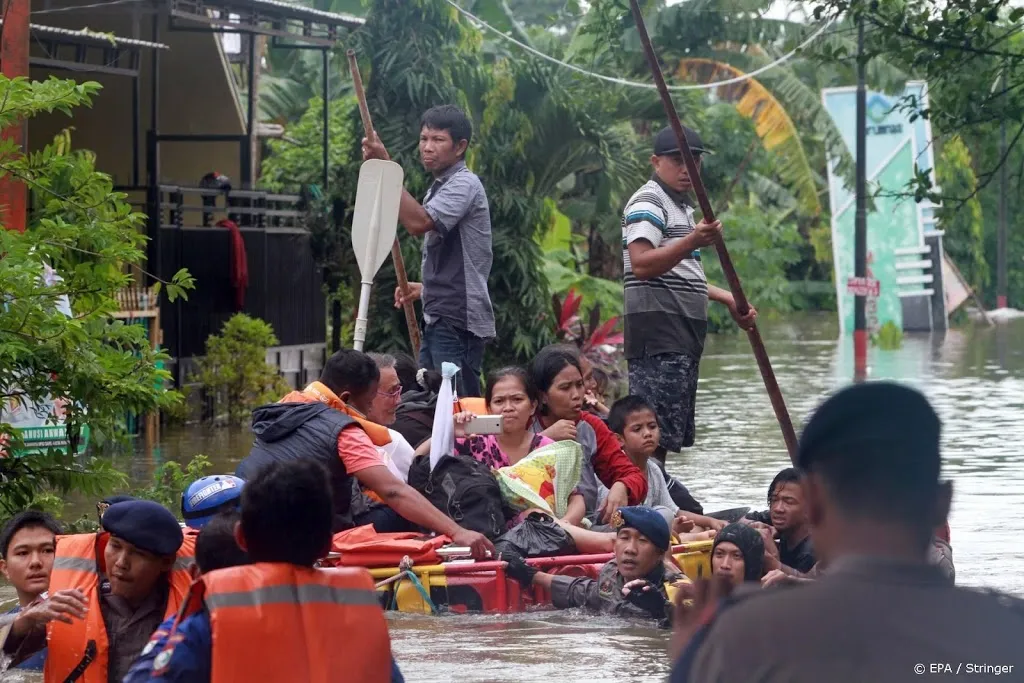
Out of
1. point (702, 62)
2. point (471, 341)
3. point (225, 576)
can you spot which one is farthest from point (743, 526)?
point (702, 62)

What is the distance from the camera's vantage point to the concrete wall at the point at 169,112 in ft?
55.1

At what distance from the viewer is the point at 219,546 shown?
13.2 feet

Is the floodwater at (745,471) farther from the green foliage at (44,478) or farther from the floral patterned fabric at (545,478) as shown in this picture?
the green foliage at (44,478)

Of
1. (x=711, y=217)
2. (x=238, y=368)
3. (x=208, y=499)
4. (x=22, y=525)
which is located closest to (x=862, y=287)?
(x=238, y=368)

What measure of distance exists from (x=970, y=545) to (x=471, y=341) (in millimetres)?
2780

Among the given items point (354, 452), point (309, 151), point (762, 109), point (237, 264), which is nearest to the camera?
point (354, 452)

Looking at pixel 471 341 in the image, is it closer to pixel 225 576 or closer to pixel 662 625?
pixel 662 625

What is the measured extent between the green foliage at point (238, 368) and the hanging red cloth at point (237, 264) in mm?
461

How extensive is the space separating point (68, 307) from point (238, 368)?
22.9ft

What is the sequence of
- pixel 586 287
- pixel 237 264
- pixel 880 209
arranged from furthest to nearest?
pixel 880 209, pixel 586 287, pixel 237 264

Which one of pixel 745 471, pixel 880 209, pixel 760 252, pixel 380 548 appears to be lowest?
pixel 745 471

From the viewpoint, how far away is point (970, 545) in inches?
332

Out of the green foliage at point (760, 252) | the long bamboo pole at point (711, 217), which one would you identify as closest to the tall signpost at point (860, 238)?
the green foliage at point (760, 252)

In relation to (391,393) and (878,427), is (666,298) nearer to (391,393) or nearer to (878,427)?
(391,393)
